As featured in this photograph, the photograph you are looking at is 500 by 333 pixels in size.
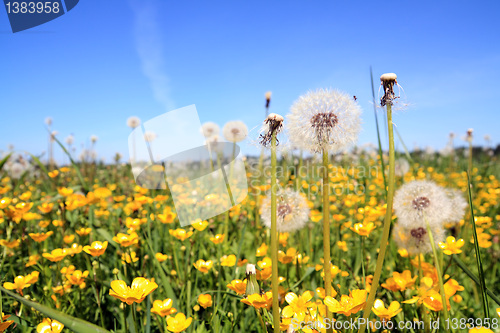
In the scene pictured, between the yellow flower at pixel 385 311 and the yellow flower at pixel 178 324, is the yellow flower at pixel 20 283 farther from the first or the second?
the yellow flower at pixel 385 311

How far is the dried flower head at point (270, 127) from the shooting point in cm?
85

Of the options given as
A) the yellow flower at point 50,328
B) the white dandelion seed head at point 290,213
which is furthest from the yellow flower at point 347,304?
the yellow flower at point 50,328

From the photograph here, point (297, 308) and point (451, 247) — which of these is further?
point (451, 247)

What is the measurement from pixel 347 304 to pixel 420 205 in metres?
0.70

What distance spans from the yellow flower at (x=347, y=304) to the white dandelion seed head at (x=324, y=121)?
441 millimetres

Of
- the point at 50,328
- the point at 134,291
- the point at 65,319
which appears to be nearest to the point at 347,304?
the point at 134,291

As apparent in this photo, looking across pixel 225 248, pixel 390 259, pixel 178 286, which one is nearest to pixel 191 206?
pixel 225 248

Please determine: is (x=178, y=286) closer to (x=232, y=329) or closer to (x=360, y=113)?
(x=232, y=329)

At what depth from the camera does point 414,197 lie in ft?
4.80

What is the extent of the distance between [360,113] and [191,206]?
2.45 meters

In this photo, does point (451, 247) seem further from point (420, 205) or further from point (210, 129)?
point (210, 129)

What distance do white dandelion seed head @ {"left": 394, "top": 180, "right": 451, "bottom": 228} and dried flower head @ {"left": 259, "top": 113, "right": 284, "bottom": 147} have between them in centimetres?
86

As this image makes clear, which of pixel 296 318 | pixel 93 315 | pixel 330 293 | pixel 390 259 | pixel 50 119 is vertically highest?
pixel 50 119

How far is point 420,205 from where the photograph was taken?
1424 millimetres
